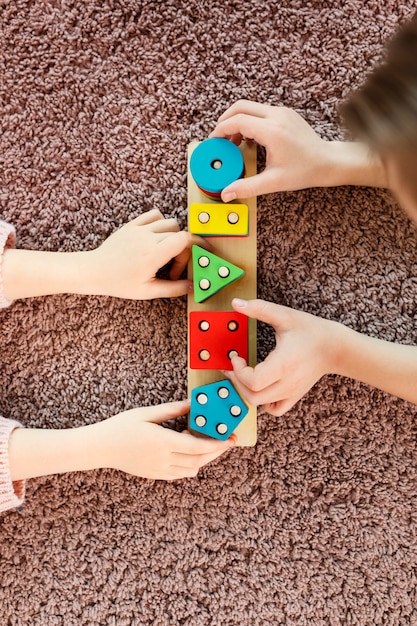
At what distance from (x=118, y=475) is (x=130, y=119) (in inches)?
19.4

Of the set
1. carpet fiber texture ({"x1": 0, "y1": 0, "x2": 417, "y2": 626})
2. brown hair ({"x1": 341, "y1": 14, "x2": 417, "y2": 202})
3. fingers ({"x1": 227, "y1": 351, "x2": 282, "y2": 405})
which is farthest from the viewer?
carpet fiber texture ({"x1": 0, "y1": 0, "x2": 417, "y2": 626})

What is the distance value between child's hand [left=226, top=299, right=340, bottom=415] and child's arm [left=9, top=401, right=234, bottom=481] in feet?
0.29

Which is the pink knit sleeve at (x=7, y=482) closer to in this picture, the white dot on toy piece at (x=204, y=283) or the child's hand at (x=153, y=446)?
the child's hand at (x=153, y=446)

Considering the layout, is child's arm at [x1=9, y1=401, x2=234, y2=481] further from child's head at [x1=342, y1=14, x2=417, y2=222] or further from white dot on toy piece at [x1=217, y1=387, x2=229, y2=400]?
child's head at [x1=342, y1=14, x2=417, y2=222]

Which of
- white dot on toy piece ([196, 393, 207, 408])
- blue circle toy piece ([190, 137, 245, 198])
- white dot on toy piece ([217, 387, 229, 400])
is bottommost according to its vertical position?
white dot on toy piece ([196, 393, 207, 408])

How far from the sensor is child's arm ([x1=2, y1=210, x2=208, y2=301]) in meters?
0.81

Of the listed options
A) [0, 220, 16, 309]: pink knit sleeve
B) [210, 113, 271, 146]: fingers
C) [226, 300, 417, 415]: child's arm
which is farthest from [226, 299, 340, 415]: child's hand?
[0, 220, 16, 309]: pink knit sleeve

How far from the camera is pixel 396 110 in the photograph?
62cm

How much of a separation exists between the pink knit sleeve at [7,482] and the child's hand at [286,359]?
0.30 m

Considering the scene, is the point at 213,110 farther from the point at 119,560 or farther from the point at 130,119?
the point at 119,560

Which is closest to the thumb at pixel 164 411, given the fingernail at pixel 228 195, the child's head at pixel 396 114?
the fingernail at pixel 228 195

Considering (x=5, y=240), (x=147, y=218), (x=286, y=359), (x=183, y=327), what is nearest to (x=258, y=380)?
(x=286, y=359)

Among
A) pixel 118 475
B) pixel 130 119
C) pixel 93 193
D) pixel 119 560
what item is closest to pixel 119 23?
pixel 130 119

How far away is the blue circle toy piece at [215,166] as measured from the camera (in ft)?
2.60
